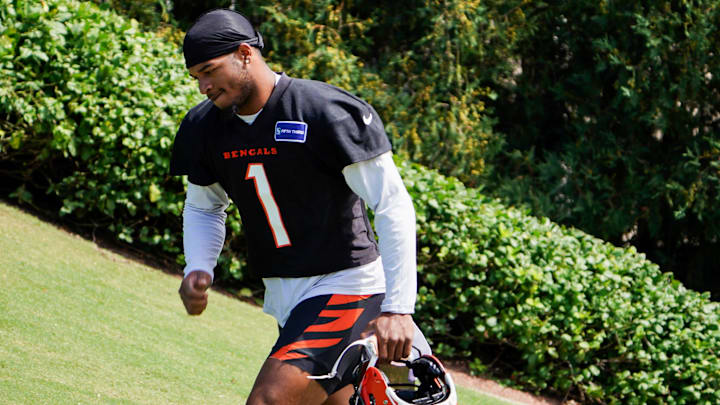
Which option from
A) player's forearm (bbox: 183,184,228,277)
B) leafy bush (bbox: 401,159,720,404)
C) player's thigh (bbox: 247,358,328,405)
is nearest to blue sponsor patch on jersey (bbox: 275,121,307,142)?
player's forearm (bbox: 183,184,228,277)

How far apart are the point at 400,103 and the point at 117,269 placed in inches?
206

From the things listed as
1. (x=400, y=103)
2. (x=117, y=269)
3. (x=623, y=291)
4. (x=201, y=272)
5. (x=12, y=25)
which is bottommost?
(x=623, y=291)

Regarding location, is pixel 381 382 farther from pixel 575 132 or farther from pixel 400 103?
pixel 575 132

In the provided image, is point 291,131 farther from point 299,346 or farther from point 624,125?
point 624,125

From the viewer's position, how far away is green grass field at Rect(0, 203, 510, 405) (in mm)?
4840

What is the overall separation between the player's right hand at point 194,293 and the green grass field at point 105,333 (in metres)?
1.66

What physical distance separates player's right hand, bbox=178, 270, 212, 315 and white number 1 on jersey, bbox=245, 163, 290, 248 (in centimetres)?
36

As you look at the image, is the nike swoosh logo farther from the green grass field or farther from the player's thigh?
the green grass field

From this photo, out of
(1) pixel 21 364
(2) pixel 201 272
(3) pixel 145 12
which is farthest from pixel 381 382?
(3) pixel 145 12

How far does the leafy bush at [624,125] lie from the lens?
1116 centimetres

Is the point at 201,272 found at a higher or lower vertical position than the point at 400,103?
lower

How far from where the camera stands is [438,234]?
8086 mm

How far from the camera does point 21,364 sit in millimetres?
4777

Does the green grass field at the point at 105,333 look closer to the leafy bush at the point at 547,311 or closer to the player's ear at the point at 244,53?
the leafy bush at the point at 547,311
